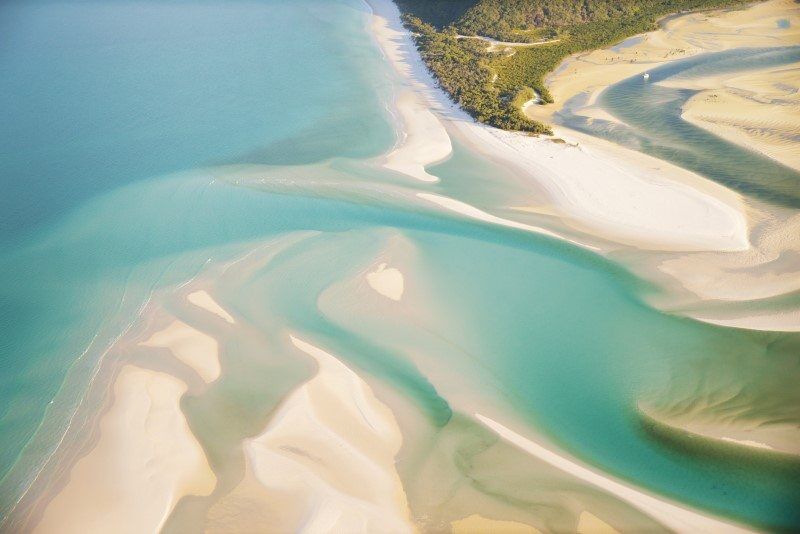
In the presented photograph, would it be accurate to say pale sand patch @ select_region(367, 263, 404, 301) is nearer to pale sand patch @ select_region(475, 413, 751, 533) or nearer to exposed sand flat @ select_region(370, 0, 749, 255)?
exposed sand flat @ select_region(370, 0, 749, 255)

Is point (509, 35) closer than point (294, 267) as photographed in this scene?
No

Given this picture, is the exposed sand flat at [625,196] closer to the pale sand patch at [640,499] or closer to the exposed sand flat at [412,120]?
the exposed sand flat at [412,120]

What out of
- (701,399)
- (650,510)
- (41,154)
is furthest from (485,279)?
(41,154)

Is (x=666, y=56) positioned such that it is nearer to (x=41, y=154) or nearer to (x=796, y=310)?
(x=796, y=310)

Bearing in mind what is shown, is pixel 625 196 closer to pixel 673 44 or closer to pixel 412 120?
pixel 412 120

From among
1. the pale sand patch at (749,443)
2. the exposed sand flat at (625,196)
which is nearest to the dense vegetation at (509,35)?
the exposed sand flat at (625,196)

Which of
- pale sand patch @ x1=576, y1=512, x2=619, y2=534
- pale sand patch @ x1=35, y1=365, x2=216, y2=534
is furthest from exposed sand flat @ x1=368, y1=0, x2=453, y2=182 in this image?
pale sand patch @ x1=576, y1=512, x2=619, y2=534

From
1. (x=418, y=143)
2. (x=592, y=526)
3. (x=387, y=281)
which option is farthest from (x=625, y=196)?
(x=592, y=526)
